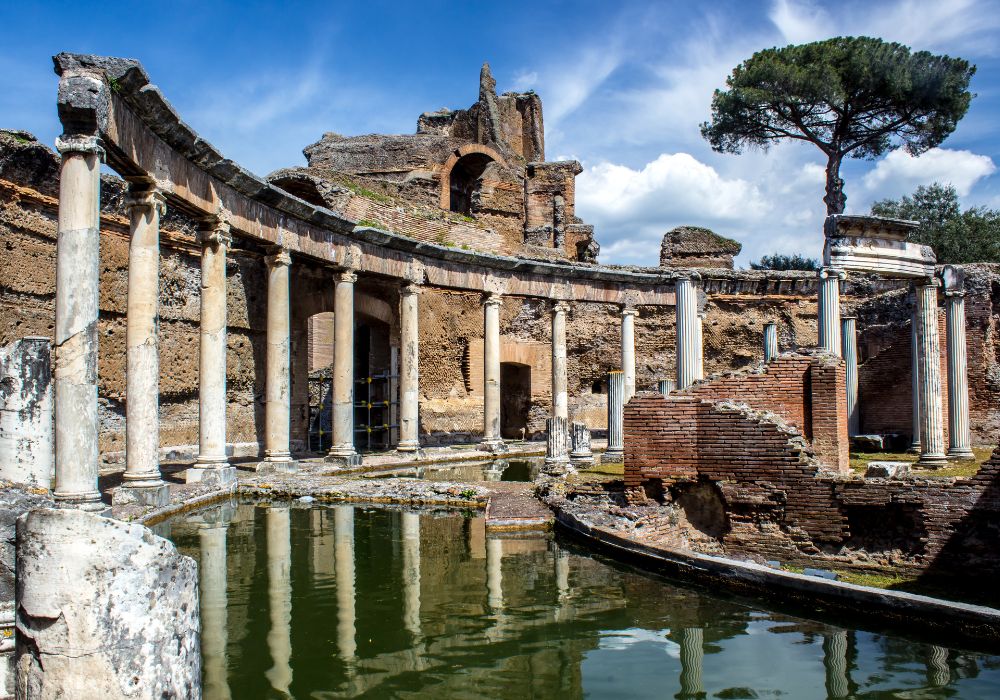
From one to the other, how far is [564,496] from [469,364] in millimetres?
13229

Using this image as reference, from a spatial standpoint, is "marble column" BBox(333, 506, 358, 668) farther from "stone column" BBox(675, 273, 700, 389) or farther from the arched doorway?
the arched doorway

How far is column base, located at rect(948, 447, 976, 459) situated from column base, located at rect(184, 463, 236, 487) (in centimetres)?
1312

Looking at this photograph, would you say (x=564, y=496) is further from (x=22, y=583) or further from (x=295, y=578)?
(x=22, y=583)

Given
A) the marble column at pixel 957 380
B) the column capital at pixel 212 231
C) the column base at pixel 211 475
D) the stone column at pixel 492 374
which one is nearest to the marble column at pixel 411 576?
the column base at pixel 211 475

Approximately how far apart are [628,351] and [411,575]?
14.9 metres

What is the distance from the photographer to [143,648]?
10.9ft

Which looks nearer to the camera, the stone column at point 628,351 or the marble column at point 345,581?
the marble column at point 345,581

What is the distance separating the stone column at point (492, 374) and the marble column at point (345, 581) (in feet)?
30.2

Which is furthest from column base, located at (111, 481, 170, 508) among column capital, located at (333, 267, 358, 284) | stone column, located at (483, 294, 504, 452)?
stone column, located at (483, 294, 504, 452)

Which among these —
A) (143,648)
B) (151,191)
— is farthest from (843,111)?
(143,648)

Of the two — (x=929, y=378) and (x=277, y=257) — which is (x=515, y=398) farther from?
(x=929, y=378)

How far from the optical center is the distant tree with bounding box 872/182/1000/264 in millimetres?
31953

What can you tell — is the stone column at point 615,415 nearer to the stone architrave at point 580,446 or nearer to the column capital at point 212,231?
the stone architrave at point 580,446

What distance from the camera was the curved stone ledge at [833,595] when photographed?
209 inches
